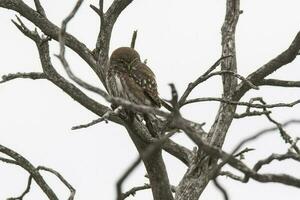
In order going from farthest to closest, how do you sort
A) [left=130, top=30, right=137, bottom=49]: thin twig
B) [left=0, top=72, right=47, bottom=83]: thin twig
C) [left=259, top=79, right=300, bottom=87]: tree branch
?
[left=130, top=30, right=137, bottom=49]: thin twig → [left=259, top=79, right=300, bottom=87]: tree branch → [left=0, top=72, right=47, bottom=83]: thin twig

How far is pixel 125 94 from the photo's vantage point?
637 cm

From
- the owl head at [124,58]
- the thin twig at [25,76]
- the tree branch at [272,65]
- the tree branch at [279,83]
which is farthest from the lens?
the owl head at [124,58]

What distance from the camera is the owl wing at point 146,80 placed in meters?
6.23

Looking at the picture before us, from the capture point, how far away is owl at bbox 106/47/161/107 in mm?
6258

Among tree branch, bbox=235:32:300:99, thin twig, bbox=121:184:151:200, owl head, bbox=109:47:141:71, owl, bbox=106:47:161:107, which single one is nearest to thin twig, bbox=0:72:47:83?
owl, bbox=106:47:161:107

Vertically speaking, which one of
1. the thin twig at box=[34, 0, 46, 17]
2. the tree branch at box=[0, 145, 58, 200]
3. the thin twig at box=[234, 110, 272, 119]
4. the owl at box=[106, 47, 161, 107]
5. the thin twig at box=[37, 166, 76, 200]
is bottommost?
the thin twig at box=[37, 166, 76, 200]

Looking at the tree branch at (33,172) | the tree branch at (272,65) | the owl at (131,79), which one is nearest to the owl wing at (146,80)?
the owl at (131,79)

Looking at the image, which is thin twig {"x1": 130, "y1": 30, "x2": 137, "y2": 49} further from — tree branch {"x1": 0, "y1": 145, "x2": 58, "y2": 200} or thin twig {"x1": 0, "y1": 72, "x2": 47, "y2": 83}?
tree branch {"x1": 0, "y1": 145, "x2": 58, "y2": 200}

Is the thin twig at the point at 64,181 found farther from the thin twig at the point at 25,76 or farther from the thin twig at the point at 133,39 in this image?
the thin twig at the point at 133,39

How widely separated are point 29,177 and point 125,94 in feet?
3.91

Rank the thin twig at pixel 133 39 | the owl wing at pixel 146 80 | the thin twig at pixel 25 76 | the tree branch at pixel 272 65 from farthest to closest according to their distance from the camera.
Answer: the thin twig at pixel 133 39, the owl wing at pixel 146 80, the tree branch at pixel 272 65, the thin twig at pixel 25 76

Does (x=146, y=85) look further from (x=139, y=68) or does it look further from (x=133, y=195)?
(x=133, y=195)

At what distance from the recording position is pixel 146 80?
6.43m

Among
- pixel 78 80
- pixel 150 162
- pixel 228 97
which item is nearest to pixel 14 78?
pixel 150 162
